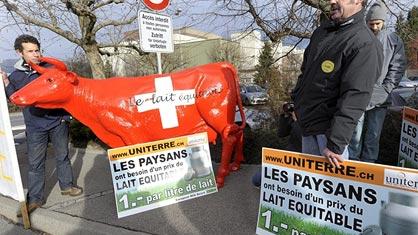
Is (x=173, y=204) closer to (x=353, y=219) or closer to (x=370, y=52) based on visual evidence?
(x=353, y=219)

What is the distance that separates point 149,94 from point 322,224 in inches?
89.0

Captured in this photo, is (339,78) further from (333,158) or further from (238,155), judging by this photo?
(238,155)

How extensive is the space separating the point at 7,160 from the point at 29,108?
0.60 meters

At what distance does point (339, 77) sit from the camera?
8.05 ft

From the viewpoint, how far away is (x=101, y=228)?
3.45 meters

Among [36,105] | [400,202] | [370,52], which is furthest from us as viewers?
[36,105]

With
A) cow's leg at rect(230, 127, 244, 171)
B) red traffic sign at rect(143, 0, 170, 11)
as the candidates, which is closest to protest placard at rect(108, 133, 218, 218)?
cow's leg at rect(230, 127, 244, 171)

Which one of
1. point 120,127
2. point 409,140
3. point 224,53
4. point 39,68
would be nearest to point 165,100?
point 120,127

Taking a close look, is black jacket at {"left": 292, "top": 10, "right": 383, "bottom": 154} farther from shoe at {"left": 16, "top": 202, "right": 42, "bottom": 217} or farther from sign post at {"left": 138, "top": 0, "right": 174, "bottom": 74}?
shoe at {"left": 16, "top": 202, "right": 42, "bottom": 217}

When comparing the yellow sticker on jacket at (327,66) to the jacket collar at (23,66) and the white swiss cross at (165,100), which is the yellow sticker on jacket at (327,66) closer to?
the white swiss cross at (165,100)

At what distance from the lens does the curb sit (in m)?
3.42

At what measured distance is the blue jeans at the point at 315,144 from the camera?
271 cm

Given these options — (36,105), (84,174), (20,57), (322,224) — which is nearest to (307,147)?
(322,224)

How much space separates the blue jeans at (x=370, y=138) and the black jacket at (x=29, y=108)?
10.8 ft
